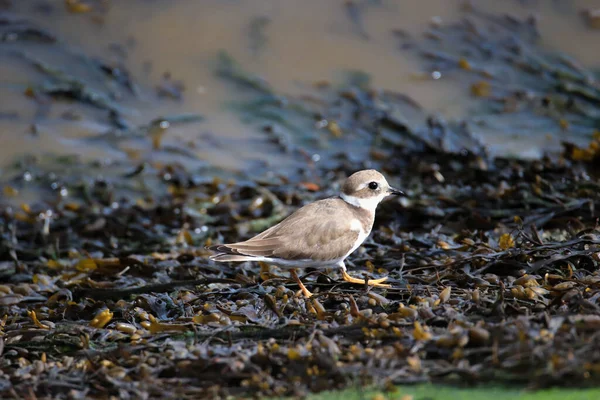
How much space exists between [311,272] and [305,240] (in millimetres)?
316

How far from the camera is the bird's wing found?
4.25 m

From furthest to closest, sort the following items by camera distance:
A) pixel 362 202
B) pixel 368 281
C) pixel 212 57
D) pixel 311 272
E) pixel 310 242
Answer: pixel 212 57, pixel 362 202, pixel 311 272, pixel 310 242, pixel 368 281

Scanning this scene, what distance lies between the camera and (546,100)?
784 centimetres

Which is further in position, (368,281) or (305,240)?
(305,240)

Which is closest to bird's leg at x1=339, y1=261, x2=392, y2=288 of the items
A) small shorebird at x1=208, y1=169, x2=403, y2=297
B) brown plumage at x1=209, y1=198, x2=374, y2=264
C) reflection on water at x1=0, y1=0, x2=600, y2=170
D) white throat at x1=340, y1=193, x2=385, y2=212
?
small shorebird at x1=208, y1=169, x2=403, y2=297

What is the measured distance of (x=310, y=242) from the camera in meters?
4.28

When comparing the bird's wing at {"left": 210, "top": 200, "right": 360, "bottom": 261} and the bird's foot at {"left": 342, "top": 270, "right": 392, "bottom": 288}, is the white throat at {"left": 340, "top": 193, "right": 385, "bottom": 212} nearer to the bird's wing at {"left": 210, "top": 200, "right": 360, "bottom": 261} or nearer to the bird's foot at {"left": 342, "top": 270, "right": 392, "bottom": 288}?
the bird's wing at {"left": 210, "top": 200, "right": 360, "bottom": 261}

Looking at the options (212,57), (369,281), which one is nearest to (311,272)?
(369,281)

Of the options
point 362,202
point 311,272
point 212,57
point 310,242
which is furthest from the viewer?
point 212,57

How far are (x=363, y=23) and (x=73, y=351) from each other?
6.02 metres

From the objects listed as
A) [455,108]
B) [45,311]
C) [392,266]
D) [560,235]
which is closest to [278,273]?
[392,266]

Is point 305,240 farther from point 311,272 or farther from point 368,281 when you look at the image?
point 368,281

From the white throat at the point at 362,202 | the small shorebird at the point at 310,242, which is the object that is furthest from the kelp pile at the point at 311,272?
the white throat at the point at 362,202

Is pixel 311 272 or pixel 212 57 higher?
pixel 311 272
